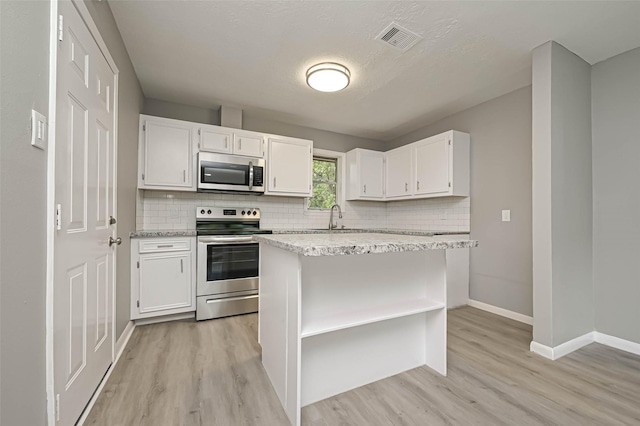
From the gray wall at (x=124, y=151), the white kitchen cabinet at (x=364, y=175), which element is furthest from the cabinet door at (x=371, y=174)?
the gray wall at (x=124, y=151)

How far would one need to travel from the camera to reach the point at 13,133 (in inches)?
35.6

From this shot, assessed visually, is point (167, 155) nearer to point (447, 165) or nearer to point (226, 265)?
point (226, 265)

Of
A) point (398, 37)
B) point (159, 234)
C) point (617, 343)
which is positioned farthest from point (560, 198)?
point (159, 234)

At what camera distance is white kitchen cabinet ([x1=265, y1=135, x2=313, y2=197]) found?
3.69 metres

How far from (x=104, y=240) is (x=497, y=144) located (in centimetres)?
393

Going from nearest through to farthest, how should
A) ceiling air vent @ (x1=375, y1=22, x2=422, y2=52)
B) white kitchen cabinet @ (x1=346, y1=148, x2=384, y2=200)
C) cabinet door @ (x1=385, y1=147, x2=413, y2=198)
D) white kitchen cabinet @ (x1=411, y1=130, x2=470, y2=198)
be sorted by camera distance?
ceiling air vent @ (x1=375, y1=22, x2=422, y2=52) < white kitchen cabinet @ (x1=411, y1=130, x2=470, y2=198) < cabinet door @ (x1=385, y1=147, x2=413, y2=198) < white kitchen cabinet @ (x1=346, y1=148, x2=384, y2=200)

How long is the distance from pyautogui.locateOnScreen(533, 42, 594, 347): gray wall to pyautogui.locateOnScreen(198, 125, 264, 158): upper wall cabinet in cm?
291

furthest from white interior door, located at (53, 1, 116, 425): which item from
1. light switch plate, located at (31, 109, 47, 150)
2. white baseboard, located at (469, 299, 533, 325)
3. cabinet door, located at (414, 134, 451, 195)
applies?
white baseboard, located at (469, 299, 533, 325)

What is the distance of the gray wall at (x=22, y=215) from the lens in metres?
0.86

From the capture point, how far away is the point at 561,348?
7.27 ft

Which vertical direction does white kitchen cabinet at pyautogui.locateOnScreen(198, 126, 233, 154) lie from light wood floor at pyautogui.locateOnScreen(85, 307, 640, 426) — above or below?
above

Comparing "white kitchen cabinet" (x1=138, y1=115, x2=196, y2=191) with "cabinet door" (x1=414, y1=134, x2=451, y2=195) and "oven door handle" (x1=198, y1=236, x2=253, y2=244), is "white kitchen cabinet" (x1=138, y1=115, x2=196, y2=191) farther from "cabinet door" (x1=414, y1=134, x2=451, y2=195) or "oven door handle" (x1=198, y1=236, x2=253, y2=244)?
"cabinet door" (x1=414, y1=134, x2=451, y2=195)

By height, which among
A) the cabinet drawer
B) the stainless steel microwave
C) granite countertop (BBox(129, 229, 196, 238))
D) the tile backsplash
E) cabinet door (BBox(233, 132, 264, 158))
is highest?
cabinet door (BBox(233, 132, 264, 158))

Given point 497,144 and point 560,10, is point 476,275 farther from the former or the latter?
point 560,10
